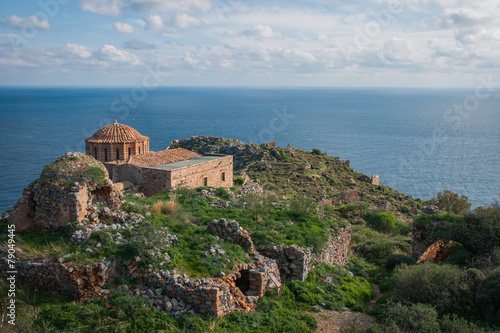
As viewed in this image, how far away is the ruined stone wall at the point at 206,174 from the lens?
23672mm

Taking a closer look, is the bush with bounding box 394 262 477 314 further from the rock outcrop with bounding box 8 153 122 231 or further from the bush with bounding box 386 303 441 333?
the rock outcrop with bounding box 8 153 122 231

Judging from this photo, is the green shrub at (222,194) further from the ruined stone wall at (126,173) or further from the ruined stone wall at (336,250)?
the ruined stone wall at (126,173)

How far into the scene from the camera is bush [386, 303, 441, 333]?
1005cm

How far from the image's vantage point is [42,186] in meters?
12.9

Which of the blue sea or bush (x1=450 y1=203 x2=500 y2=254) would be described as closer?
bush (x1=450 y1=203 x2=500 y2=254)

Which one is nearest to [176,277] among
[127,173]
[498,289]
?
[498,289]

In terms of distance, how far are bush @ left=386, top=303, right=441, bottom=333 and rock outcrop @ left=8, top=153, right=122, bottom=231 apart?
9.84m

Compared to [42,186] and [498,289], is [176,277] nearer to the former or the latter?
[42,186]

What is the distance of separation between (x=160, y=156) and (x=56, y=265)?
17.7 meters

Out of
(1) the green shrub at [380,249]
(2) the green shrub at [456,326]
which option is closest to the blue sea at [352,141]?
(1) the green shrub at [380,249]

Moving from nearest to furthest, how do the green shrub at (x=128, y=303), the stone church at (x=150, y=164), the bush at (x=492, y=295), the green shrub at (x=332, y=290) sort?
the green shrub at (x=128, y=303)
the bush at (x=492, y=295)
the green shrub at (x=332, y=290)
the stone church at (x=150, y=164)

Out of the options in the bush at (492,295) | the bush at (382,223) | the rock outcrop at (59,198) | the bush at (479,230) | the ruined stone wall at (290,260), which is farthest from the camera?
the bush at (382,223)

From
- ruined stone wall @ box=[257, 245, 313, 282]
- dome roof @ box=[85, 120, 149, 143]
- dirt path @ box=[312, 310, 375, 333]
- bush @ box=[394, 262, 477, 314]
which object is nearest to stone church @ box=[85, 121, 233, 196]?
dome roof @ box=[85, 120, 149, 143]

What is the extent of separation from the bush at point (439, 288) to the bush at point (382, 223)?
1699 centimetres
